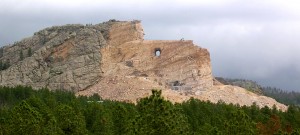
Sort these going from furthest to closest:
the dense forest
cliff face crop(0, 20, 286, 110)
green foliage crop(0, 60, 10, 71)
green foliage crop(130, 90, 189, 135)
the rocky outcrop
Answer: green foliage crop(0, 60, 10, 71), the rocky outcrop, cliff face crop(0, 20, 286, 110), the dense forest, green foliage crop(130, 90, 189, 135)

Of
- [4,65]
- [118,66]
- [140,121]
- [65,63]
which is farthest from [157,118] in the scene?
[4,65]

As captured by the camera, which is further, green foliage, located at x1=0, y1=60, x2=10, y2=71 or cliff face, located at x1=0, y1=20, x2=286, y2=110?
green foliage, located at x1=0, y1=60, x2=10, y2=71

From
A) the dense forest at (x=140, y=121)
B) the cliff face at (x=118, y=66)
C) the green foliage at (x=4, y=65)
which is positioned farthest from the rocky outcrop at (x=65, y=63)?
the dense forest at (x=140, y=121)

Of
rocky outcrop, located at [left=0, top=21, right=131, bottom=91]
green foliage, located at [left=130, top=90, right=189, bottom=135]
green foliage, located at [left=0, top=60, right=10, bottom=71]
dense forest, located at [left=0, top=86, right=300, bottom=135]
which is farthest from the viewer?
green foliage, located at [left=0, top=60, right=10, bottom=71]

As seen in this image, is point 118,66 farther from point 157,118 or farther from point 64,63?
point 157,118

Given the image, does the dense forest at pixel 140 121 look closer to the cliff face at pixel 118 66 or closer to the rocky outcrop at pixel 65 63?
the cliff face at pixel 118 66

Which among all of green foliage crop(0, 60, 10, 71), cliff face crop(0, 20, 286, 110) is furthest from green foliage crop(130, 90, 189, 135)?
green foliage crop(0, 60, 10, 71)

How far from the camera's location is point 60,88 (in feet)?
435

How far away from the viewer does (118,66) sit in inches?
5236

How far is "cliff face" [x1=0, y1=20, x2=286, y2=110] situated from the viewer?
124562 millimetres

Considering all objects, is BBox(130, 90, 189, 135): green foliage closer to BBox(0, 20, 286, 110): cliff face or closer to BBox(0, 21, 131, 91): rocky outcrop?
BBox(0, 20, 286, 110): cliff face

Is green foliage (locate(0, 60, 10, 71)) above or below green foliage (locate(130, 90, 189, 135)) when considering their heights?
below

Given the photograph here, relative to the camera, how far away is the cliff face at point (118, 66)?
409ft

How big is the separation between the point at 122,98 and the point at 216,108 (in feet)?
101
